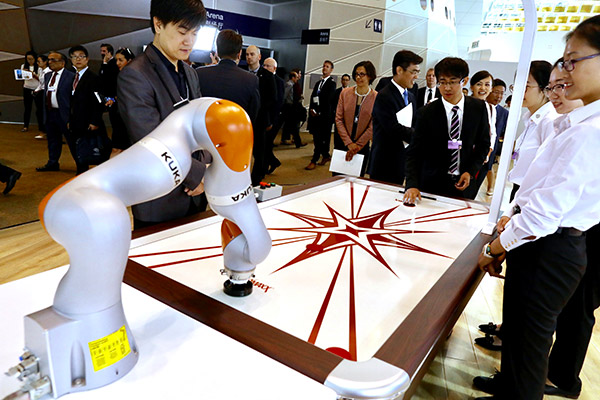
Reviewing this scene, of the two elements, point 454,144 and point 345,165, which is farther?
point 345,165

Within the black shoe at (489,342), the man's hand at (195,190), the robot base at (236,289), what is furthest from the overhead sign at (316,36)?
the robot base at (236,289)

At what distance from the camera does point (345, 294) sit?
122 cm

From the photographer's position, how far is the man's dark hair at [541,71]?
244 centimetres

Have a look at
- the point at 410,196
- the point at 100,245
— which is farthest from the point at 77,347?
the point at 410,196

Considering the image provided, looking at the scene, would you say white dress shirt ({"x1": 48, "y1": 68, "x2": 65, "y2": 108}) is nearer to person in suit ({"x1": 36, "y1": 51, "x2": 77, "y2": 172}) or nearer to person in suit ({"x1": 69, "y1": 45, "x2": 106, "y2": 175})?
person in suit ({"x1": 36, "y1": 51, "x2": 77, "y2": 172})

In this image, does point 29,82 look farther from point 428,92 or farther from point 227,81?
point 428,92

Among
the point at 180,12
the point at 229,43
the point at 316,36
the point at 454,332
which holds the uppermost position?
→ the point at 316,36

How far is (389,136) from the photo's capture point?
3.32 meters

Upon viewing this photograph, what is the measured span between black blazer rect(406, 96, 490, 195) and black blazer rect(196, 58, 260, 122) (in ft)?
4.68

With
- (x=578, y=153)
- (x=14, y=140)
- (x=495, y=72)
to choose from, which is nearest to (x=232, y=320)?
(x=578, y=153)

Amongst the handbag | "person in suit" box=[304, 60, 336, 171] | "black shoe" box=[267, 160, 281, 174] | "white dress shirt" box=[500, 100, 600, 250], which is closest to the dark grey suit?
"white dress shirt" box=[500, 100, 600, 250]

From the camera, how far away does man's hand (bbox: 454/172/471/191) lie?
2.53 metres

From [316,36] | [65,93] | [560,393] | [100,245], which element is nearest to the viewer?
[100,245]

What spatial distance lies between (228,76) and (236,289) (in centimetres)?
242
